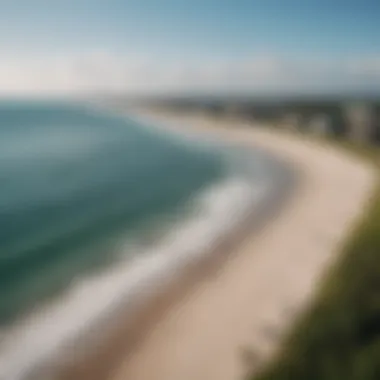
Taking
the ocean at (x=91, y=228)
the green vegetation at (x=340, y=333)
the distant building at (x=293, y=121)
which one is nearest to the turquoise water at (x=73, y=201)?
the ocean at (x=91, y=228)

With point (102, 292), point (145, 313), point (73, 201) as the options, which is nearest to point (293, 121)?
point (73, 201)

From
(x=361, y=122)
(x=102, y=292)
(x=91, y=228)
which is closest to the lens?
(x=102, y=292)

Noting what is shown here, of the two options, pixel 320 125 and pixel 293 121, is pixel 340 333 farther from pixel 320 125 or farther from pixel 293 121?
pixel 293 121

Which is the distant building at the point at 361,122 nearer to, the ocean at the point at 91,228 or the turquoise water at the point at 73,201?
Answer: the ocean at the point at 91,228

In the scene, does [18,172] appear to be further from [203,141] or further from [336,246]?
[203,141]

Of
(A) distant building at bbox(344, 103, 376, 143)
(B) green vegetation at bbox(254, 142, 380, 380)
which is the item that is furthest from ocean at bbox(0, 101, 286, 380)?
(A) distant building at bbox(344, 103, 376, 143)

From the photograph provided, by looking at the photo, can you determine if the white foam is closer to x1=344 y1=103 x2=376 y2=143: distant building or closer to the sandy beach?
the sandy beach
